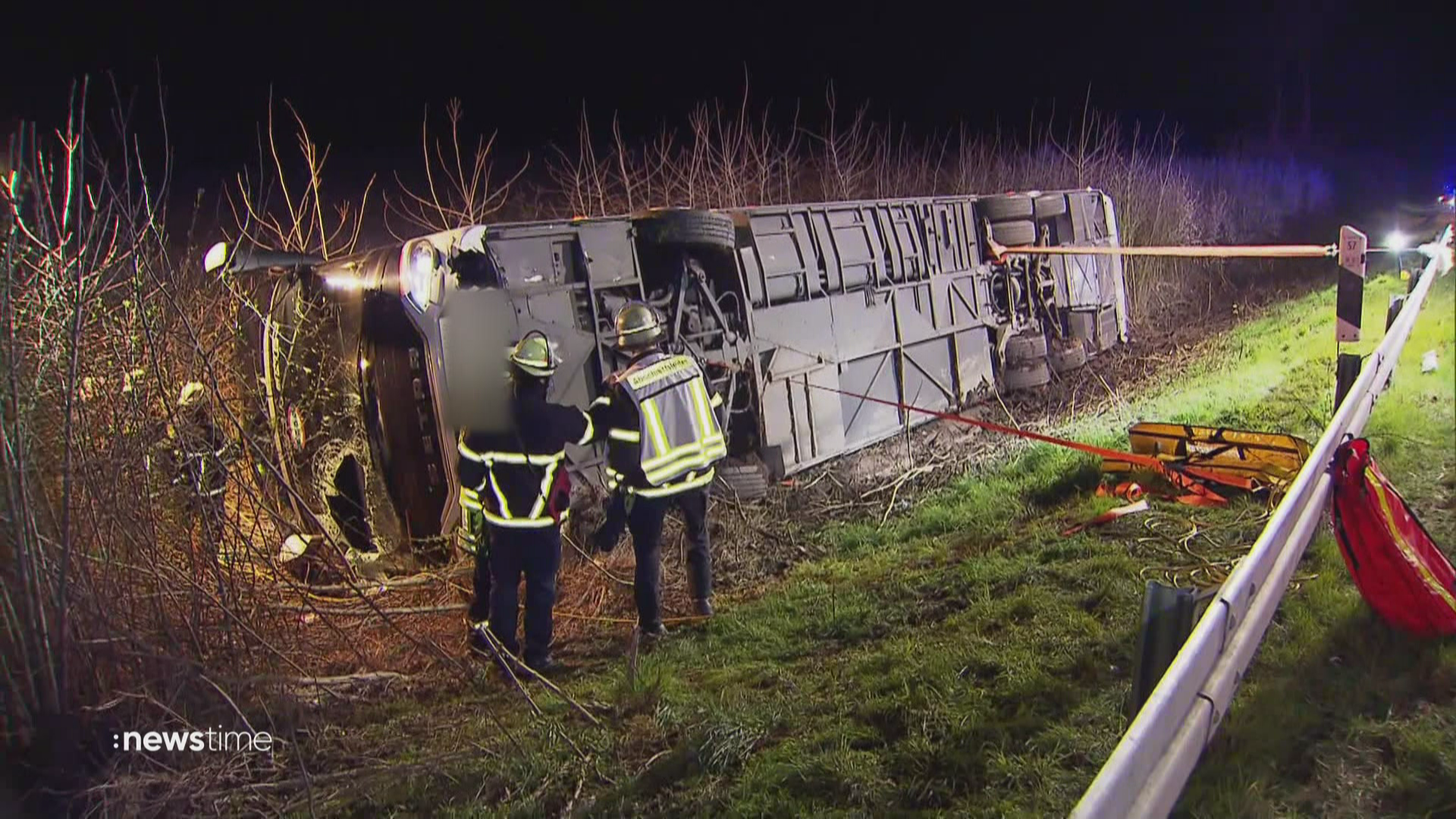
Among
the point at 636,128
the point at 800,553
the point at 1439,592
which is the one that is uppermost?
the point at 636,128

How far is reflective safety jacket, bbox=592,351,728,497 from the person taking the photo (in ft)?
14.5

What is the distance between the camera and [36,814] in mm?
3053

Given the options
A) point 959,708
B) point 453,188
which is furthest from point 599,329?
point 453,188

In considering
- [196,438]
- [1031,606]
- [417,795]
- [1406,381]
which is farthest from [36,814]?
[1406,381]

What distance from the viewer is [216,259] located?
17.2ft

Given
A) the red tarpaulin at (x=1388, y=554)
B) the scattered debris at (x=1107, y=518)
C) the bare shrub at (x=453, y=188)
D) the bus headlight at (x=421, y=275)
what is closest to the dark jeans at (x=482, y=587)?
the bus headlight at (x=421, y=275)

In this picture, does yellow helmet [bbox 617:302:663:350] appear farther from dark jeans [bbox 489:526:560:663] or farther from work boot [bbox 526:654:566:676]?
work boot [bbox 526:654:566:676]

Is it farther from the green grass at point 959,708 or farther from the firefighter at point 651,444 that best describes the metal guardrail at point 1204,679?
the firefighter at point 651,444

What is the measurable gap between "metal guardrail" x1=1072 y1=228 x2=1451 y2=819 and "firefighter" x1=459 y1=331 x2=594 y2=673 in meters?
2.91

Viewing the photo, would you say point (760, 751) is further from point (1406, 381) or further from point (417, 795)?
point (1406, 381)

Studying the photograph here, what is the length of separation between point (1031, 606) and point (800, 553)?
211 cm

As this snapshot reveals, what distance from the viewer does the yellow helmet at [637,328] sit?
465cm

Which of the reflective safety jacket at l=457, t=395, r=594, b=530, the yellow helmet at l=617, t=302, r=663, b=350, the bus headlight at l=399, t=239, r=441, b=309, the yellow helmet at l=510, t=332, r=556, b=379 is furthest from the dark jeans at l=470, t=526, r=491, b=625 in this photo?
the bus headlight at l=399, t=239, r=441, b=309

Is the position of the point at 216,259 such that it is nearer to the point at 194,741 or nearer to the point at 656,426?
the point at 656,426
